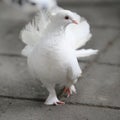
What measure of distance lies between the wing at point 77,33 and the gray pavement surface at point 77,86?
1.84 ft

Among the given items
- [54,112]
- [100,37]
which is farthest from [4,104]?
[100,37]

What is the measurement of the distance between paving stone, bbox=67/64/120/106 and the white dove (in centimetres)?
42

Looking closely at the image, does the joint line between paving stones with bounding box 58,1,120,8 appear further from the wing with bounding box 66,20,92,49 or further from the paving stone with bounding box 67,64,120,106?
the wing with bounding box 66,20,92,49

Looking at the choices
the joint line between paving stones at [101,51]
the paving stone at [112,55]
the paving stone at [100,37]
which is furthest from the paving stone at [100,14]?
the paving stone at [112,55]

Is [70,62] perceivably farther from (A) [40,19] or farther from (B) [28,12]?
(B) [28,12]

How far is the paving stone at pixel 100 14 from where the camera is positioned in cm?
805

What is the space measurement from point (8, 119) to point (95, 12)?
17.8ft

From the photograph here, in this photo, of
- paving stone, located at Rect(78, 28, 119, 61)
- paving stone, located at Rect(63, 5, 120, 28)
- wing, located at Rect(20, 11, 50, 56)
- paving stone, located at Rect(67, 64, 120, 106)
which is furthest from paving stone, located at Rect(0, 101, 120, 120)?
paving stone, located at Rect(63, 5, 120, 28)

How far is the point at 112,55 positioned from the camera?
614cm

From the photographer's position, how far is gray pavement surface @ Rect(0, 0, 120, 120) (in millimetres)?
4082

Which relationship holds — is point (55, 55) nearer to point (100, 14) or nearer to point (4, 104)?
point (4, 104)

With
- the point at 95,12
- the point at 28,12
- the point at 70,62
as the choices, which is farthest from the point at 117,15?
the point at 70,62

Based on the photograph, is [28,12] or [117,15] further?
[117,15]

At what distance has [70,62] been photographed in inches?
159
